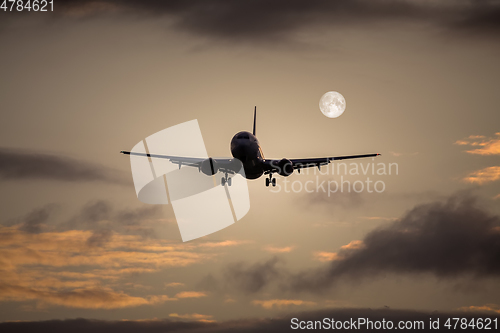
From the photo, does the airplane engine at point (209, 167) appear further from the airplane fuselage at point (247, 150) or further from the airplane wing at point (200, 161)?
the airplane fuselage at point (247, 150)

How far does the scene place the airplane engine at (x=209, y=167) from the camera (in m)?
91.5

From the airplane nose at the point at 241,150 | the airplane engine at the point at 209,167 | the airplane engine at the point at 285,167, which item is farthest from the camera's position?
the airplane engine at the point at 285,167

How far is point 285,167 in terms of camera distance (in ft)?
308

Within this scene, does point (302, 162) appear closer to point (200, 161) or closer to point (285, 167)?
point (285, 167)

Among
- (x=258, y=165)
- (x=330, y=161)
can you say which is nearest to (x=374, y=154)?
(x=330, y=161)

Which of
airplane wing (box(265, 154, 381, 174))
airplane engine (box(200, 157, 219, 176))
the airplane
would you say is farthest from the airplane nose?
airplane wing (box(265, 154, 381, 174))

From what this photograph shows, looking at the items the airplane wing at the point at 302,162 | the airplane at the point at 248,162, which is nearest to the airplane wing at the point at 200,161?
the airplane at the point at 248,162

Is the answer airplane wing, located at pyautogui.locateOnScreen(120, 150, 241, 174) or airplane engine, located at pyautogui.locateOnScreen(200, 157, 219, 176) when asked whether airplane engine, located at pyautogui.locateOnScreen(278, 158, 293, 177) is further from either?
airplane engine, located at pyautogui.locateOnScreen(200, 157, 219, 176)

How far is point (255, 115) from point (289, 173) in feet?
142

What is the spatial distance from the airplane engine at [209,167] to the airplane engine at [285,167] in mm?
9971

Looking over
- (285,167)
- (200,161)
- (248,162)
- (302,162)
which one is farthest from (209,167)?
(302,162)

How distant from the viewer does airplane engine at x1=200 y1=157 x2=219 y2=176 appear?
91.5 m

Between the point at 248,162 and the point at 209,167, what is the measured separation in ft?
21.3

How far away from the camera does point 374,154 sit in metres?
91.8
